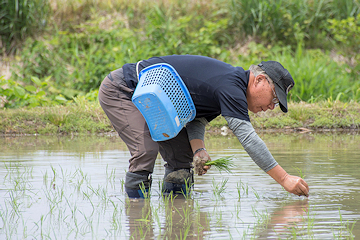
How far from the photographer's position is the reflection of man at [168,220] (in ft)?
10.4

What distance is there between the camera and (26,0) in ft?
43.3

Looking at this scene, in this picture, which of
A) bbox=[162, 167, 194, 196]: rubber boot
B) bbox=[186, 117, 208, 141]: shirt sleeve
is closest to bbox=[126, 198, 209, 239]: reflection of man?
bbox=[162, 167, 194, 196]: rubber boot

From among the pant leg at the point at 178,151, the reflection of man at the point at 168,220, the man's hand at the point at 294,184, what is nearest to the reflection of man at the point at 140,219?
the reflection of man at the point at 168,220

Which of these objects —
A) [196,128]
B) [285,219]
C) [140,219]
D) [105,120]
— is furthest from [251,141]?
[105,120]

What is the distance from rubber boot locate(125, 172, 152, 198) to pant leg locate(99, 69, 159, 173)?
2.4 inches

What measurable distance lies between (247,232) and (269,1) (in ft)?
37.5

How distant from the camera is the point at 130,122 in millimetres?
3939

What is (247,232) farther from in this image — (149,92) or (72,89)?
(72,89)

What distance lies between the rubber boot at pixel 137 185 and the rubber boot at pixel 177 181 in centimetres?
30

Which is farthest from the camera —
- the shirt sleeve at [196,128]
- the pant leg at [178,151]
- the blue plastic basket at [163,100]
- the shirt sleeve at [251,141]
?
the pant leg at [178,151]

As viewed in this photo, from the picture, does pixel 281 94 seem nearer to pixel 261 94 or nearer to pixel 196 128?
pixel 261 94

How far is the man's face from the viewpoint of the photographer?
3529mm

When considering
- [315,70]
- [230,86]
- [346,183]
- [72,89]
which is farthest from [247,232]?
[72,89]

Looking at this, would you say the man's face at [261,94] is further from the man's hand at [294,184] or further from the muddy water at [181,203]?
the muddy water at [181,203]
